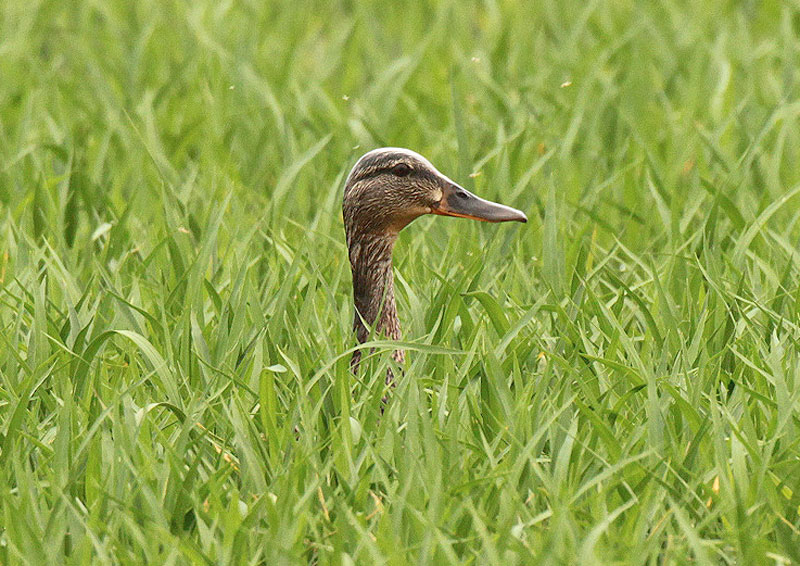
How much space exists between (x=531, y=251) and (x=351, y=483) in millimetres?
1715

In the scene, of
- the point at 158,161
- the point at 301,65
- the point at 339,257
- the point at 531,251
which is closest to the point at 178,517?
the point at 339,257

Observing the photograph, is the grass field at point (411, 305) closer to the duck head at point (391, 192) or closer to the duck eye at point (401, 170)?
the duck head at point (391, 192)

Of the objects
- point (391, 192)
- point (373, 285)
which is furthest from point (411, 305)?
point (391, 192)

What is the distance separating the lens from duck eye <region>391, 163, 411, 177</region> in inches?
141

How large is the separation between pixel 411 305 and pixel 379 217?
267 mm

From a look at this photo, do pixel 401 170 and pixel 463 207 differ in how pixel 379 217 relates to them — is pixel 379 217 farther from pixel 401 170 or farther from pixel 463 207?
pixel 463 207

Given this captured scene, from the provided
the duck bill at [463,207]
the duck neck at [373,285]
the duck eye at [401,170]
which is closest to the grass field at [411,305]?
the duck neck at [373,285]

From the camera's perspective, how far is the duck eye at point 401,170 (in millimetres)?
3578

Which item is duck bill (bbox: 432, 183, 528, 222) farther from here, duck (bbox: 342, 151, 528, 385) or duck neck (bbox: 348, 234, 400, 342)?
duck neck (bbox: 348, 234, 400, 342)

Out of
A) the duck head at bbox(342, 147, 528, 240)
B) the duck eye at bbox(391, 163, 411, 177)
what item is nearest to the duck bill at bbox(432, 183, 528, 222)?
the duck head at bbox(342, 147, 528, 240)

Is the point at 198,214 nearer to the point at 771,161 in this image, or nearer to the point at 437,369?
the point at 437,369

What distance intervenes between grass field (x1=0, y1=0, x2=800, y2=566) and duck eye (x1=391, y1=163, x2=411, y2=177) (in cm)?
32

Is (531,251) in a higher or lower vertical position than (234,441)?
lower

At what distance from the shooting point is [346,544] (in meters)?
2.81
